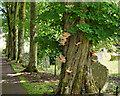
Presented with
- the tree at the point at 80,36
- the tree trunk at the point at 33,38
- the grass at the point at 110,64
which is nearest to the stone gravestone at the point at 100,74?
the tree at the point at 80,36

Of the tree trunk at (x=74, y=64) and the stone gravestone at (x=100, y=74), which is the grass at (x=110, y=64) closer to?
the stone gravestone at (x=100, y=74)

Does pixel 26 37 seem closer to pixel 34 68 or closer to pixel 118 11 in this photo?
pixel 34 68

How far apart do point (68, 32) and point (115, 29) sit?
146 cm

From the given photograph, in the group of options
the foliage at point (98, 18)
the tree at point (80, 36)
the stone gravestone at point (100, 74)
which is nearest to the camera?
the foliage at point (98, 18)

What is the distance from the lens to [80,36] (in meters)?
5.69

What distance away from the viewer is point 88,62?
596 cm

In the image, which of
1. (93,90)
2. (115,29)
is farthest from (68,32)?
(93,90)

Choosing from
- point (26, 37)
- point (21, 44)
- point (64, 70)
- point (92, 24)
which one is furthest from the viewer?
point (26, 37)

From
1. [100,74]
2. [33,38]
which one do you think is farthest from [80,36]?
[33,38]

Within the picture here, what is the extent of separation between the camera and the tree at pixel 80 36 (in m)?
5.15

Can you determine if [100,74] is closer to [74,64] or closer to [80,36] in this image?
[74,64]

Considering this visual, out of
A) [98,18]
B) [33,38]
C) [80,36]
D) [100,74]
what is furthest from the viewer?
[33,38]

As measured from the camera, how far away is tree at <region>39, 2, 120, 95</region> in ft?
16.9

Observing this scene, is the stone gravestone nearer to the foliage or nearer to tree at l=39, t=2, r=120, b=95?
tree at l=39, t=2, r=120, b=95
